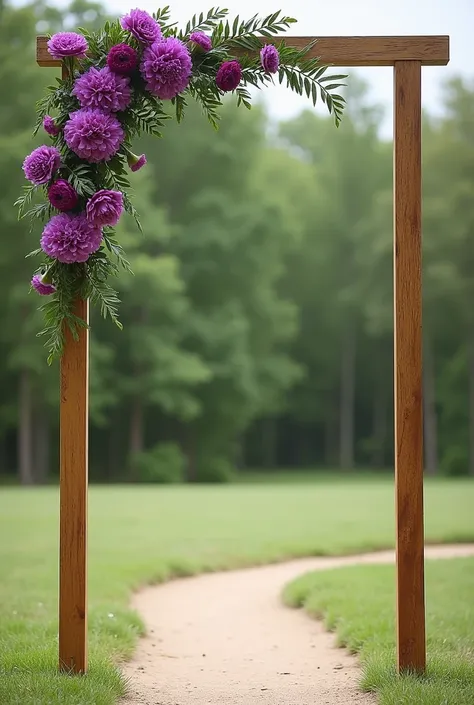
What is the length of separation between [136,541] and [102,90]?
7.97m

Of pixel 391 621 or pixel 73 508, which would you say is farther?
pixel 391 621

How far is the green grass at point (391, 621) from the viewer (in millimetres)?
4449

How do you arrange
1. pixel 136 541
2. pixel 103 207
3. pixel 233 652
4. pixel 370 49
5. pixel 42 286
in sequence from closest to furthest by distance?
pixel 103 207 < pixel 42 286 < pixel 370 49 < pixel 233 652 < pixel 136 541

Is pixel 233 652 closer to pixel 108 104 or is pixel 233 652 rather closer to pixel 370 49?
pixel 108 104

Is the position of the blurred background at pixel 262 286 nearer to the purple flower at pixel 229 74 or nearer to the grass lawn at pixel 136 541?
the grass lawn at pixel 136 541

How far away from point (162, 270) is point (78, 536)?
18517 mm

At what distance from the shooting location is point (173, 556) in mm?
10359

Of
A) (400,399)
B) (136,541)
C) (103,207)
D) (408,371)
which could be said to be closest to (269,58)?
(103,207)

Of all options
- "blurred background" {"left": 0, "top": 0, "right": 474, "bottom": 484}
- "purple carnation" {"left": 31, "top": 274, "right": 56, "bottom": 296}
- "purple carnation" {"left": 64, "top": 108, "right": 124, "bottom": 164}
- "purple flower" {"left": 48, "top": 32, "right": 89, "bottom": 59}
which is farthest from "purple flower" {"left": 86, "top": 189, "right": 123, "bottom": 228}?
"blurred background" {"left": 0, "top": 0, "right": 474, "bottom": 484}

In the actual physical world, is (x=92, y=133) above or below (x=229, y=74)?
below

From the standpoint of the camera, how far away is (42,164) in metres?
4.54

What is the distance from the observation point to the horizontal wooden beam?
15.7ft

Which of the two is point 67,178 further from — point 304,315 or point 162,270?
point 304,315

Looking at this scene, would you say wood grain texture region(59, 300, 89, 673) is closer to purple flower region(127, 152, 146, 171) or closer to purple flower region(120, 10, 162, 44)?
purple flower region(127, 152, 146, 171)
